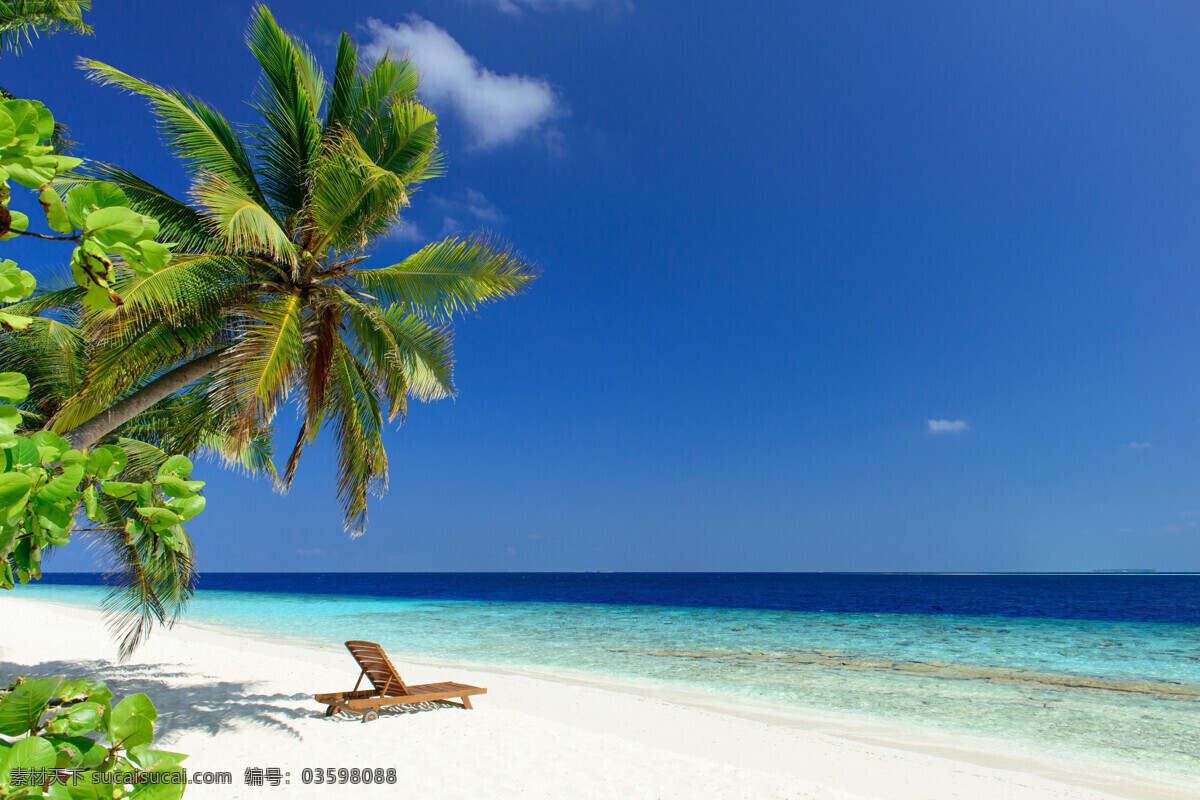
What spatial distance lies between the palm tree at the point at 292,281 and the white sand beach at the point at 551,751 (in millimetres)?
2484

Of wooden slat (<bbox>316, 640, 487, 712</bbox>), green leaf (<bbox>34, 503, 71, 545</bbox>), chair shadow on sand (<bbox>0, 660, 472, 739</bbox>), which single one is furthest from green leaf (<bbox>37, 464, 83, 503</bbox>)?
wooden slat (<bbox>316, 640, 487, 712</bbox>)

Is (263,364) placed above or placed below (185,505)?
above

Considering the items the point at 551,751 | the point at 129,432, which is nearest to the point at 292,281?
the point at 129,432

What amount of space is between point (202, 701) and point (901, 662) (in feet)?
50.9

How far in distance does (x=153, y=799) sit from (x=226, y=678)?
38.1 feet

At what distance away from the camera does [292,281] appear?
6785mm

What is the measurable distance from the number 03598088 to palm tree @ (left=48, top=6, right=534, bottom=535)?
2.74 metres

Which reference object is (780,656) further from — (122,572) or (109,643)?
(109,643)

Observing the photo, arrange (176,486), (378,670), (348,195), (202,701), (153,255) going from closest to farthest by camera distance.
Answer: (153,255) < (176,486) < (348,195) < (378,670) < (202,701)

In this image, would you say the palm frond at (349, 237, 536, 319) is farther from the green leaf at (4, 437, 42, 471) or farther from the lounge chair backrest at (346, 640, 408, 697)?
the green leaf at (4, 437, 42, 471)

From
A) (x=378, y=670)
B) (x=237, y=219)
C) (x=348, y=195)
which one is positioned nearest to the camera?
(x=237, y=219)

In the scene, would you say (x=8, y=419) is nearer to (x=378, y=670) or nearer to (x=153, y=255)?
(x=153, y=255)

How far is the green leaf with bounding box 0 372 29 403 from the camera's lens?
0.80 metres

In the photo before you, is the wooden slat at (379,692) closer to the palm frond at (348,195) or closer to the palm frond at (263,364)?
the palm frond at (263,364)
